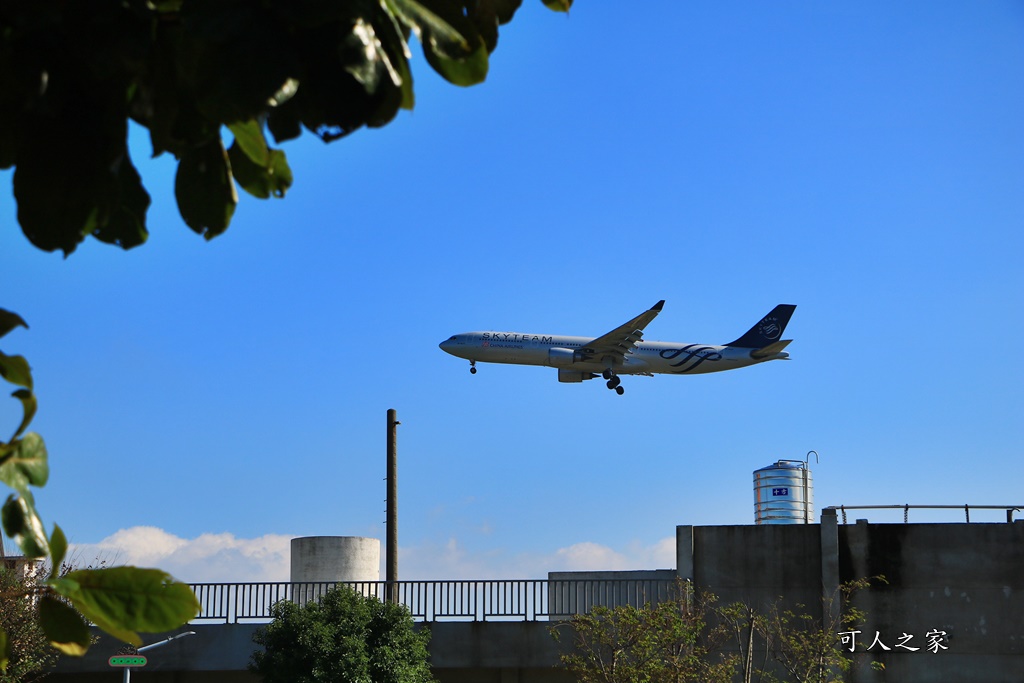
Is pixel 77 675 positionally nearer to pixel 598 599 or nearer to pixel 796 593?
pixel 598 599

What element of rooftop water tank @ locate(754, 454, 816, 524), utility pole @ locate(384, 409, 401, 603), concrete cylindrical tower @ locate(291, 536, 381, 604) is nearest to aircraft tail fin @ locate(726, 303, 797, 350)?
rooftop water tank @ locate(754, 454, 816, 524)

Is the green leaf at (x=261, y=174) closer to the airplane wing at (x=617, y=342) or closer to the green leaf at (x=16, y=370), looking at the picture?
the green leaf at (x=16, y=370)

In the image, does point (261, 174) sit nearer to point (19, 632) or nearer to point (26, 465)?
point (26, 465)

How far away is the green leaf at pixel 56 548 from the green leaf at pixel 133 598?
59mm

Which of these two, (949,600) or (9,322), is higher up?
(9,322)

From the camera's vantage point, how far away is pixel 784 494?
1341 inches

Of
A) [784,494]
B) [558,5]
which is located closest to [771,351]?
[784,494]

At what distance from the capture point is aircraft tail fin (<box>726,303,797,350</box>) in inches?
1938

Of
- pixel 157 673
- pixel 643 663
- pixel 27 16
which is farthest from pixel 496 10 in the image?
pixel 157 673

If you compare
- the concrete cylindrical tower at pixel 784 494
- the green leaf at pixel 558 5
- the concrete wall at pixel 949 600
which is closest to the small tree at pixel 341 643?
the concrete wall at pixel 949 600

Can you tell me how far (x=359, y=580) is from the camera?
90.7 feet

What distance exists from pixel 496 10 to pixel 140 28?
76 centimetres

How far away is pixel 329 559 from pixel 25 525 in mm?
26129

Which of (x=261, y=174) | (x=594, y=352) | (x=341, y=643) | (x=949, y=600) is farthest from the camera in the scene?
(x=594, y=352)
